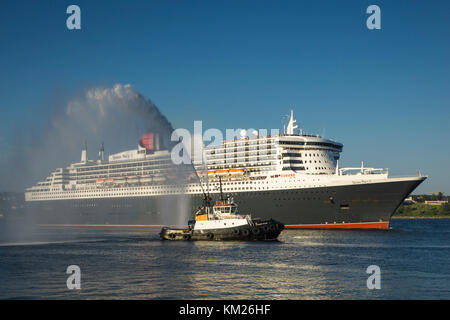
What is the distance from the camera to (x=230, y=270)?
28.4 metres

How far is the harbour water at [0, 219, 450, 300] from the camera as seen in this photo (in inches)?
869

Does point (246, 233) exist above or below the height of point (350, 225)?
above

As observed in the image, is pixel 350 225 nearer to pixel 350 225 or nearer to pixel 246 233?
pixel 350 225

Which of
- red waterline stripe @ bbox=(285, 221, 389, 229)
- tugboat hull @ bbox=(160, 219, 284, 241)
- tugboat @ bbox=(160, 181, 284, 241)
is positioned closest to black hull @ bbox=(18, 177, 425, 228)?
red waterline stripe @ bbox=(285, 221, 389, 229)

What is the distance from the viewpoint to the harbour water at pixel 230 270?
22.1 m

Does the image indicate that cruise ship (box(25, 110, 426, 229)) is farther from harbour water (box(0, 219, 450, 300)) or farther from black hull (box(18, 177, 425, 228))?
harbour water (box(0, 219, 450, 300))

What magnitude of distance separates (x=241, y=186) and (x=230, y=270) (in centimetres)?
3437

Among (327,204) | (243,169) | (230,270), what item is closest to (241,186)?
(243,169)
